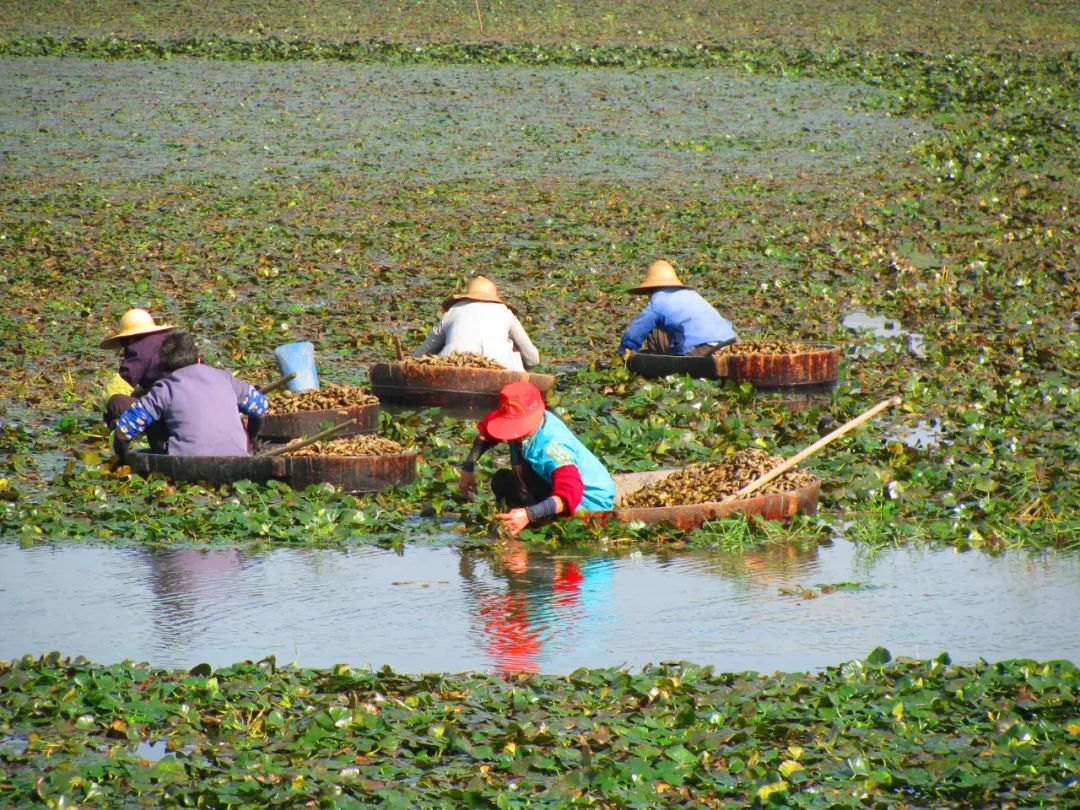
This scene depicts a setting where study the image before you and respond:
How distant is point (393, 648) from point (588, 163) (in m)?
22.2

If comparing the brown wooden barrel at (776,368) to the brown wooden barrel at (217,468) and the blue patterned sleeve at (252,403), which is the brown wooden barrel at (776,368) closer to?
the blue patterned sleeve at (252,403)

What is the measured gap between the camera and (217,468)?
11156 millimetres

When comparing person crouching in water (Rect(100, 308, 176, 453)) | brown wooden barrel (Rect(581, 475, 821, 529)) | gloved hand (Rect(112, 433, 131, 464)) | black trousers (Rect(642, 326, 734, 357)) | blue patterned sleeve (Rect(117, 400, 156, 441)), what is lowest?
brown wooden barrel (Rect(581, 475, 821, 529))

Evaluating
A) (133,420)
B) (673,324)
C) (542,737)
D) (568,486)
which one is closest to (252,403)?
(133,420)

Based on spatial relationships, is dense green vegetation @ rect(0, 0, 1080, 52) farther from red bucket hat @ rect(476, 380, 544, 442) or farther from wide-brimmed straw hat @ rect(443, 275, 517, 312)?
red bucket hat @ rect(476, 380, 544, 442)

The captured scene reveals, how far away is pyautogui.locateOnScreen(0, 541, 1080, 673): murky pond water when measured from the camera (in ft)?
25.8

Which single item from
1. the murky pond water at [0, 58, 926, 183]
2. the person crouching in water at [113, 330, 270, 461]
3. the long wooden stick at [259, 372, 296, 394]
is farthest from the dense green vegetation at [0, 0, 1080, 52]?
the person crouching in water at [113, 330, 270, 461]

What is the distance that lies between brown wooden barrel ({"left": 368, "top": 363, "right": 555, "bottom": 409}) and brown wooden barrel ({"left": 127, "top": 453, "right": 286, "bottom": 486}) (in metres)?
3.10

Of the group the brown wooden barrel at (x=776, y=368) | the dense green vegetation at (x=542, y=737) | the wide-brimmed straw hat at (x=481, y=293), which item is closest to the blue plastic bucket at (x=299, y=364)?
the wide-brimmed straw hat at (x=481, y=293)

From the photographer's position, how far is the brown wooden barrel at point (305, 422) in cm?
1280

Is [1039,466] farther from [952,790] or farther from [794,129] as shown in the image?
[794,129]

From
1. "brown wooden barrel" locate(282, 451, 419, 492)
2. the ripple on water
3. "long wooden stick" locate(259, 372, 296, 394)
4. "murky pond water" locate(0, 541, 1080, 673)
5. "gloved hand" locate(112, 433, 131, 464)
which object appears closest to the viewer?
"murky pond water" locate(0, 541, 1080, 673)

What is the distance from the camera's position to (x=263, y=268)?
69.3 ft

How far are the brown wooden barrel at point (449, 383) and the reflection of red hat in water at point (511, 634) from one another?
16.9ft
